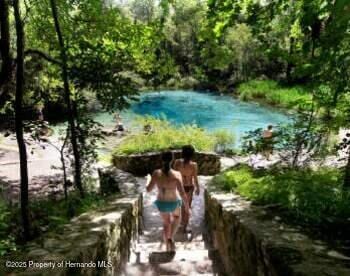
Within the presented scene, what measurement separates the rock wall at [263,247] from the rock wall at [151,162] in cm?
748

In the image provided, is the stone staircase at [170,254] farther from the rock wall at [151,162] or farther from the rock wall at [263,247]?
the rock wall at [151,162]

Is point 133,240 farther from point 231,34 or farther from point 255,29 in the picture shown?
point 231,34

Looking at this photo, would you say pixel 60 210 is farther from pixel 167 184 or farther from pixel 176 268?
pixel 176 268

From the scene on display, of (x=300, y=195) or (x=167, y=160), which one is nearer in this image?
(x=300, y=195)

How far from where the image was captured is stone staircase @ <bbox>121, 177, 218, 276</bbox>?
582 cm

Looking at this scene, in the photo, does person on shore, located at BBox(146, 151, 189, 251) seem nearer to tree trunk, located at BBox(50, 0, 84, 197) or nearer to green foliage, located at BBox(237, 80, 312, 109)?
tree trunk, located at BBox(50, 0, 84, 197)

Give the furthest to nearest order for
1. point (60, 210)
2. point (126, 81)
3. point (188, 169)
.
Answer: point (188, 169), point (60, 210), point (126, 81)

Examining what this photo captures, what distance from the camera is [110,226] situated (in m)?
5.41

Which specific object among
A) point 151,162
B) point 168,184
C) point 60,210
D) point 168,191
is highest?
point 168,184

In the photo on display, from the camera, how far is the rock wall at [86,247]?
3.86m

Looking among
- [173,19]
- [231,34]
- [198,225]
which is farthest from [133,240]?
[173,19]

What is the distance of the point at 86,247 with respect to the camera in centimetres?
432

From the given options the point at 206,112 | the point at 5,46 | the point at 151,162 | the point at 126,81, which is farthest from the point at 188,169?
the point at 206,112

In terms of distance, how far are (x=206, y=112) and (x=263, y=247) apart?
1382 inches
